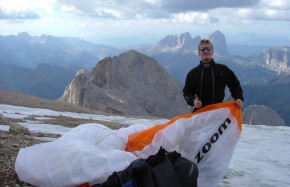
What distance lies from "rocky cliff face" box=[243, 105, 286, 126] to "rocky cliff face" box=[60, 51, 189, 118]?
473 inches

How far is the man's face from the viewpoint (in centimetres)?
781

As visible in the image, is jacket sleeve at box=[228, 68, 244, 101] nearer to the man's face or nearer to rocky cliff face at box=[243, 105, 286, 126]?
the man's face

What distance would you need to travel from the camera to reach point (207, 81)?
25.9 feet

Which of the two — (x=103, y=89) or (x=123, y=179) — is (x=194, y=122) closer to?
(x=123, y=179)

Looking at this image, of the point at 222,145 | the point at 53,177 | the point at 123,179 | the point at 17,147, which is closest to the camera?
the point at 123,179

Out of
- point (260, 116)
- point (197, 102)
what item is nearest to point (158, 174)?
point (197, 102)

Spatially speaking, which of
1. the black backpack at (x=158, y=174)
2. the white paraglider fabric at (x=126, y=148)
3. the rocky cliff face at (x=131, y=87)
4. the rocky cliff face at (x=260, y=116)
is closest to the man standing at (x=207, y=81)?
the white paraglider fabric at (x=126, y=148)

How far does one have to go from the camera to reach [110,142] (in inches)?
284

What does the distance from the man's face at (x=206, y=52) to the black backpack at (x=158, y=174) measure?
7.60ft

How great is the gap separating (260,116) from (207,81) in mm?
63623

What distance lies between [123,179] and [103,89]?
2414 inches

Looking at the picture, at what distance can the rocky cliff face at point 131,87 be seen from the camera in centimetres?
6216

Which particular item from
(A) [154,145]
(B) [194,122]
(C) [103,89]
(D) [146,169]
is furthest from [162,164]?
(C) [103,89]

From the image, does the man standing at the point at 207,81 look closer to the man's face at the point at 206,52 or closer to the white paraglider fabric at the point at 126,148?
the man's face at the point at 206,52
